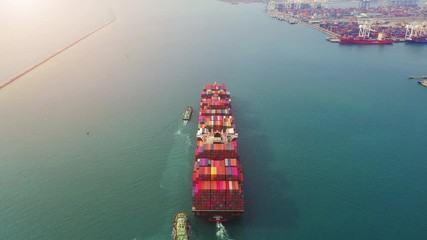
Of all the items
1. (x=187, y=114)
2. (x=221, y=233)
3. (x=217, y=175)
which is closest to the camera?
(x=221, y=233)

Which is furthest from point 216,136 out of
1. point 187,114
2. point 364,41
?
point 364,41

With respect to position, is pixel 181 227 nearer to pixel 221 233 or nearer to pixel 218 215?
pixel 218 215

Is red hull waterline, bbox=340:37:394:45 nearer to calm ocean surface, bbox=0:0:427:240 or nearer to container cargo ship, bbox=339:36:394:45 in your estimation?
container cargo ship, bbox=339:36:394:45

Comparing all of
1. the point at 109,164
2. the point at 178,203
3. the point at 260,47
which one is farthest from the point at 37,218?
the point at 260,47

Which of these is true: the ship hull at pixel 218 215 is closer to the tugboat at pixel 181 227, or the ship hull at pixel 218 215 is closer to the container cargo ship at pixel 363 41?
the tugboat at pixel 181 227

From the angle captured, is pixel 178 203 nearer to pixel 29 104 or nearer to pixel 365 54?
pixel 29 104

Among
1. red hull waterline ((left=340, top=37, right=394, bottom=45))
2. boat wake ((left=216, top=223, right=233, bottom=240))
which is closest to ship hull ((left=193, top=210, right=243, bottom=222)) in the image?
boat wake ((left=216, top=223, right=233, bottom=240))

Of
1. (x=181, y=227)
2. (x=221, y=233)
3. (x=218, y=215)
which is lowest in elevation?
(x=221, y=233)

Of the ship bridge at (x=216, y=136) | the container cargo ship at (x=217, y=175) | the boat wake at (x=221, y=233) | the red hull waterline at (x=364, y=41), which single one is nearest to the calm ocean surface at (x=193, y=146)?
the boat wake at (x=221, y=233)
